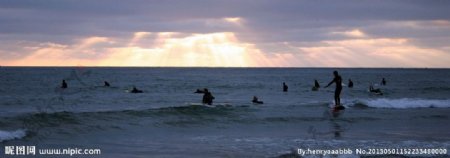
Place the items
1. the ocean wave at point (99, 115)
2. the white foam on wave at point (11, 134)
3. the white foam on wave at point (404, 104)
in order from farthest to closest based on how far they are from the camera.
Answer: the white foam on wave at point (404, 104) → the ocean wave at point (99, 115) → the white foam on wave at point (11, 134)

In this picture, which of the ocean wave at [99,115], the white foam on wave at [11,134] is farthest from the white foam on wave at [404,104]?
the white foam on wave at [11,134]

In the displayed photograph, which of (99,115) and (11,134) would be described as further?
(99,115)

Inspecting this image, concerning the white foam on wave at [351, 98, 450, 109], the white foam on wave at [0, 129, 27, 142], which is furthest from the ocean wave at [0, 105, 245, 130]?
the white foam on wave at [351, 98, 450, 109]

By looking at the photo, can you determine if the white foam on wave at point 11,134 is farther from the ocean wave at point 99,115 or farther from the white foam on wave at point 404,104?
the white foam on wave at point 404,104

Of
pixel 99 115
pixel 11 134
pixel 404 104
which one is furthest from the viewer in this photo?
pixel 404 104

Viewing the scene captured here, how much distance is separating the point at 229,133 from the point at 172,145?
363cm

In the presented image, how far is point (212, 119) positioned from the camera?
24.4m

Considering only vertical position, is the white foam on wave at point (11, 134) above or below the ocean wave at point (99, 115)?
below

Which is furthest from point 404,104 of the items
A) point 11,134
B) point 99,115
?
point 11,134

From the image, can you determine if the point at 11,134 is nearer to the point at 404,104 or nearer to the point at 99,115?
the point at 99,115

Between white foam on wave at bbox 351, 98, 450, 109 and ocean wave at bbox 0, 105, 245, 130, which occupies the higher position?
ocean wave at bbox 0, 105, 245, 130

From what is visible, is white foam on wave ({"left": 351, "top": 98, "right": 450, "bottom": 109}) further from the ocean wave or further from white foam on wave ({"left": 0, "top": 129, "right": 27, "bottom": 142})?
white foam on wave ({"left": 0, "top": 129, "right": 27, "bottom": 142})

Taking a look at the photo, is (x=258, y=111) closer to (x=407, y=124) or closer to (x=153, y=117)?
(x=153, y=117)

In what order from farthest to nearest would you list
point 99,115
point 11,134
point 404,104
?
point 404,104 < point 99,115 < point 11,134
